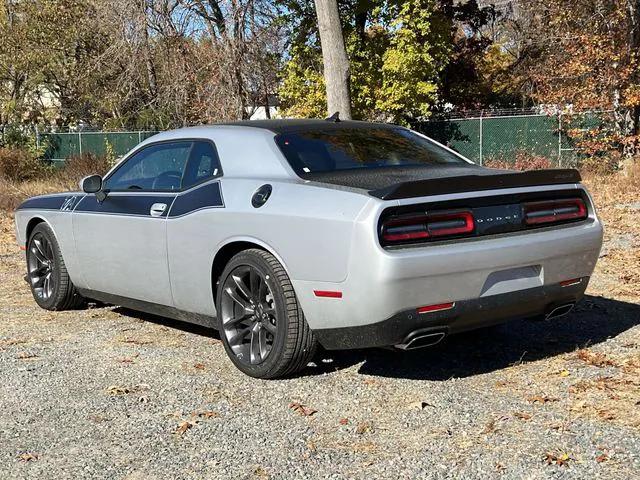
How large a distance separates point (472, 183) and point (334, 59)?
972cm

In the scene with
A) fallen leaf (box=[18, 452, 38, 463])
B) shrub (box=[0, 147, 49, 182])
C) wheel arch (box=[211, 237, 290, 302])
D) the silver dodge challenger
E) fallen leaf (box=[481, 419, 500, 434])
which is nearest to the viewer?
fallen leaf (box=[18, 452, 38, 463])

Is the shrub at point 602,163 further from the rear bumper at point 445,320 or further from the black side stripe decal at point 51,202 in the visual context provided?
the rear bumper at point 445,320

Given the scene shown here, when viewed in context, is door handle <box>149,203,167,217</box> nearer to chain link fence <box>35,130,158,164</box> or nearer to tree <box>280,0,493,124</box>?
tree <box>280,0,493,124</box>

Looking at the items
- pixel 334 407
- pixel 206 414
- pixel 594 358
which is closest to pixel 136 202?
pixel 206 414

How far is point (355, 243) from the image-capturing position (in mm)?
4051

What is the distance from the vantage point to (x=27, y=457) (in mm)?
3742

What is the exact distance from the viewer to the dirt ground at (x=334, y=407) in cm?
355

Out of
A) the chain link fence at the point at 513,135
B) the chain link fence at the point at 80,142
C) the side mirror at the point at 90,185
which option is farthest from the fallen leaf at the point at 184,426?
the chain link fence at the point at 80,142

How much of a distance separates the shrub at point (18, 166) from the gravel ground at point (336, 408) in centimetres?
1672

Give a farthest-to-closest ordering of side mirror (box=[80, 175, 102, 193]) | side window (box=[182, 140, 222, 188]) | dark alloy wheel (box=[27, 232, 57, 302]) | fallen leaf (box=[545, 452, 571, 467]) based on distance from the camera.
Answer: dark alloy wheel (box=[27, 232, 57, 302]) < side mirror (box=[80, 175, 102, 193]) < side window (box=[182, 140, 222, 188]) < fallen leaf (box=[545, 452, 571, 467])

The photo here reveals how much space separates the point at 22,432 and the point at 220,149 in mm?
2098

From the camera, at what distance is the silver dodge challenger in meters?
4.11

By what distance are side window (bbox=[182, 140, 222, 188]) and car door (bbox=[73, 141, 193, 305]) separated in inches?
2.7

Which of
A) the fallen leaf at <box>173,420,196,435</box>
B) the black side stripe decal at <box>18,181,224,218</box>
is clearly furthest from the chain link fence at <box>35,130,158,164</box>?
the fallen leaf at <box>173,420,196,435</box>
